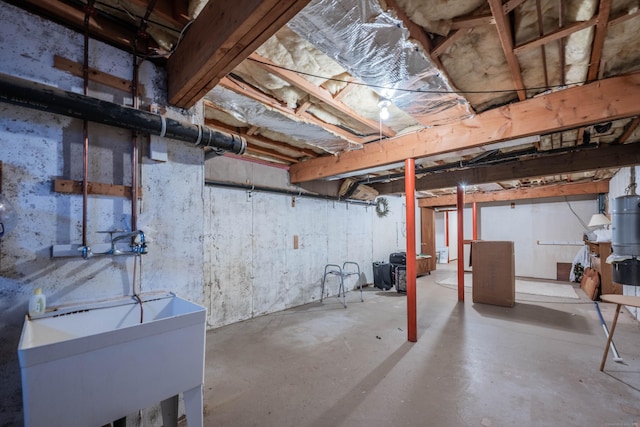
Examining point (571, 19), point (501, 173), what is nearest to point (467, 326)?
point (501, 173)

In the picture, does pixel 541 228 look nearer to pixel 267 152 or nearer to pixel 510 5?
pixel 267 152

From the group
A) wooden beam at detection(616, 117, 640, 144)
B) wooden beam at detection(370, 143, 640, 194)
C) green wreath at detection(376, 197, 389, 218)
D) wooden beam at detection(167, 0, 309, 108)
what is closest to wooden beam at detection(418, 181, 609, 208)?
green wreath at detection(376, 197, 389, 218)

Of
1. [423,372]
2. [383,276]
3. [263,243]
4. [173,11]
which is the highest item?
[173,11]

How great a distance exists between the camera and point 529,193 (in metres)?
6.77

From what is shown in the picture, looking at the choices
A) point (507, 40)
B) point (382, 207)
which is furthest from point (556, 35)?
point (382, 207)

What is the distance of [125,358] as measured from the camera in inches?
43.6

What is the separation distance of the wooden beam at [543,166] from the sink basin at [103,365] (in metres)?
4.61

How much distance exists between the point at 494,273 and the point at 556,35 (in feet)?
12.3

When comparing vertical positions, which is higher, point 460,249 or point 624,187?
point 624,187

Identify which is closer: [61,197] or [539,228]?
[61,197]

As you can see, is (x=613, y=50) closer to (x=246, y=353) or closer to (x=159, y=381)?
(x=159, y=381)

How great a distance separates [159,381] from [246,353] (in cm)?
170

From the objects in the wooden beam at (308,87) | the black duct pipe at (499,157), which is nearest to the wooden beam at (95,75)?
the wooden beam at (308,87)

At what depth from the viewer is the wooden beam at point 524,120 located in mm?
1972
